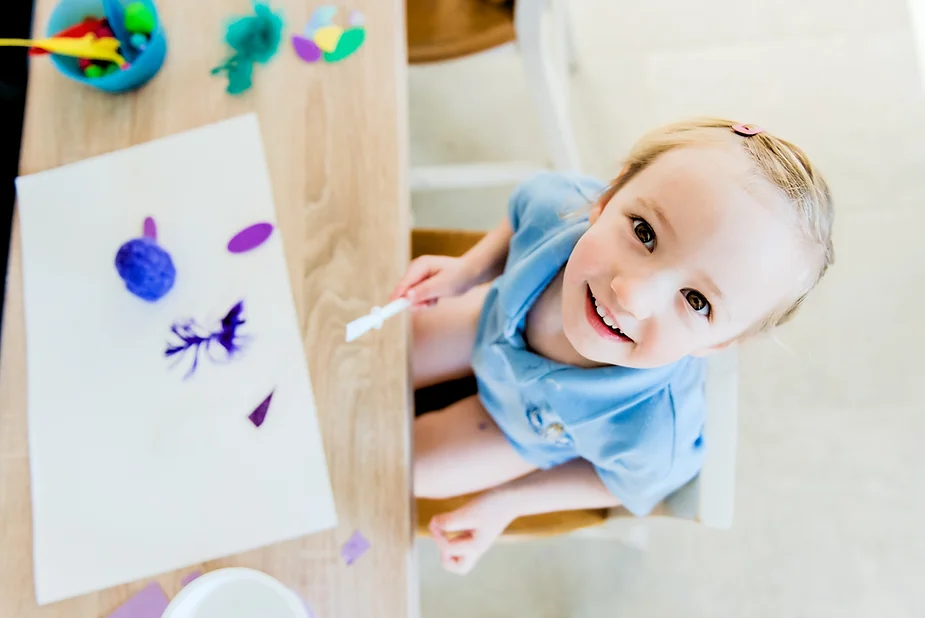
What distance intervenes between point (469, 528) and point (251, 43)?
1.74 ft

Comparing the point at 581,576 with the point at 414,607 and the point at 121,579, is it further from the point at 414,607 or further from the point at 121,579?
the point at 121,579

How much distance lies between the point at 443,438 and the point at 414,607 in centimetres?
25

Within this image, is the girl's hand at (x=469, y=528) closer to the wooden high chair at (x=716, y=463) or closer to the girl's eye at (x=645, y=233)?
the wooden high chair at (x=716, y=463)

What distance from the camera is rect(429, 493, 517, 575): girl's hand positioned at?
0.67 m

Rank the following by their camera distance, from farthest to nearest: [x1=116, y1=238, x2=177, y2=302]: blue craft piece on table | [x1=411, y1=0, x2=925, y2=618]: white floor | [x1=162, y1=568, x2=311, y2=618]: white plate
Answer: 1. [x1=411, y1=0, x2=925, y2=618]: white floor
2. [x1=116, y1=238, x2=177, y2=302]: blue craft piece on table
3. [x1=162, y1=568, x2=311, y2=618]: white plate

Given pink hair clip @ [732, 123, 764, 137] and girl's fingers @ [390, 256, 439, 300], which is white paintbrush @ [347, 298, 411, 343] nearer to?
girl's fingers @ [390, 256, 439, 300]

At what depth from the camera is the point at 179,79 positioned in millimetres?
604

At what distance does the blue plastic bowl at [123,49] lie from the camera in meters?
0.57

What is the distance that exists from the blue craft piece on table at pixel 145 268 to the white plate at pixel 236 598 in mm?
237

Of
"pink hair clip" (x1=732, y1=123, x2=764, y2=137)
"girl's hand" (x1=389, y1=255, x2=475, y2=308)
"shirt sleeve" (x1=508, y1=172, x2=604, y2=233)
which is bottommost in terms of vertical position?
"girl's hand" (x1=389, y1=255, x2=475, y2=308)

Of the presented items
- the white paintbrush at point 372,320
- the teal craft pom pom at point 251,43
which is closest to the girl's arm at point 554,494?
the white paintbrush at point 372,320

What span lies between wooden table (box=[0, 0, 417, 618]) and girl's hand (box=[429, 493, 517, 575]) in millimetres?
160

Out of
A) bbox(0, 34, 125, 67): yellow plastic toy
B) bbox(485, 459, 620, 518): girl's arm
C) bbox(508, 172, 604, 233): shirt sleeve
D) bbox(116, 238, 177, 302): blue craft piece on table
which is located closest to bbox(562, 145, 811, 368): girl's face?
bbox(508, 172, 604, 233): shirt sleeve

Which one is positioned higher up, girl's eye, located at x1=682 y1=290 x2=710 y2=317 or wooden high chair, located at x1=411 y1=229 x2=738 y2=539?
girl's eye, located at x1=682 y1=290 x2=710 y2=317
